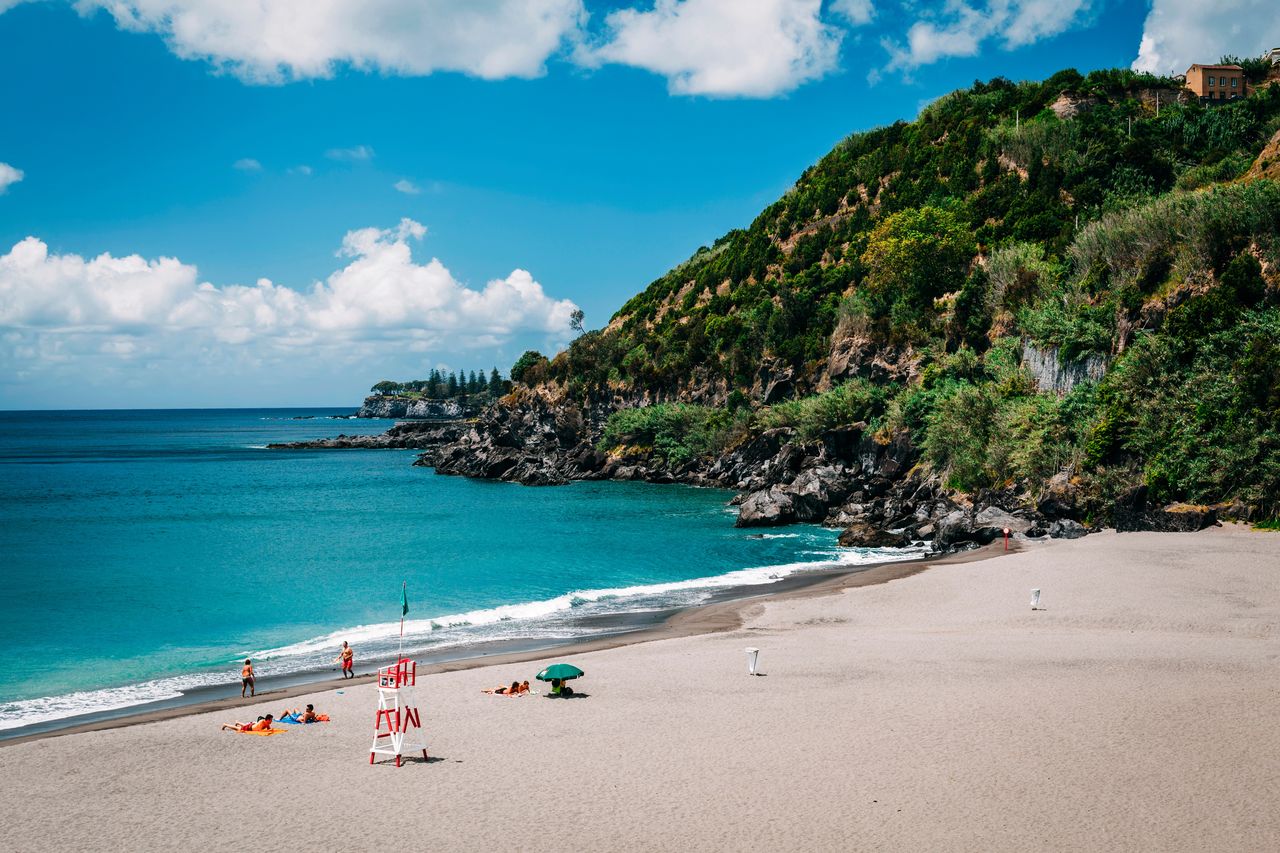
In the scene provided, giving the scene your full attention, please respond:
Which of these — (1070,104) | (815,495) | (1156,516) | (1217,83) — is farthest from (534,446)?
(1217,83)

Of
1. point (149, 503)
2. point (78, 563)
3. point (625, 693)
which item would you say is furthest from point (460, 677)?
point (149, 503)

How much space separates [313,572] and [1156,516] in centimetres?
3696

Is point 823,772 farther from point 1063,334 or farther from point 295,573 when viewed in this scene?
point 1063,334

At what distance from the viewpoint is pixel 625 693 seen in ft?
55.4

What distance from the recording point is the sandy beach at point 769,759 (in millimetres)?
10141

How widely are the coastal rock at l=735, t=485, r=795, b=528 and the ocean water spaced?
163cm

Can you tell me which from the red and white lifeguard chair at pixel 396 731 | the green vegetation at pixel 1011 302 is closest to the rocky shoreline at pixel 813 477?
the green vegetation at pixel 1011 302

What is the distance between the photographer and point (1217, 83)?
82.1 meters

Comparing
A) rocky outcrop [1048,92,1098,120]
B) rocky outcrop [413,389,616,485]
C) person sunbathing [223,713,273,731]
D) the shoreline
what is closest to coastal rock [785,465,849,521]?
the shoreline

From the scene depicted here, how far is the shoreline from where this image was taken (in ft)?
56.6

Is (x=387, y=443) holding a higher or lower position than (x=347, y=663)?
higher

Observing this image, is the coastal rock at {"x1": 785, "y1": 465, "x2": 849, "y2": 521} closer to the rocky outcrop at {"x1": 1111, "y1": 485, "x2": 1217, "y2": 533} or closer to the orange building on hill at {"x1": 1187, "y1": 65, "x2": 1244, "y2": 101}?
the rocky outcrop at {"x1": 1111, "y1": 485, "x2": 1217, "y2": 533}

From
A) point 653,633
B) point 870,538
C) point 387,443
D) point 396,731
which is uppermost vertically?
point 387,443

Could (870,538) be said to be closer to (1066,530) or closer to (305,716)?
(1066,530)
